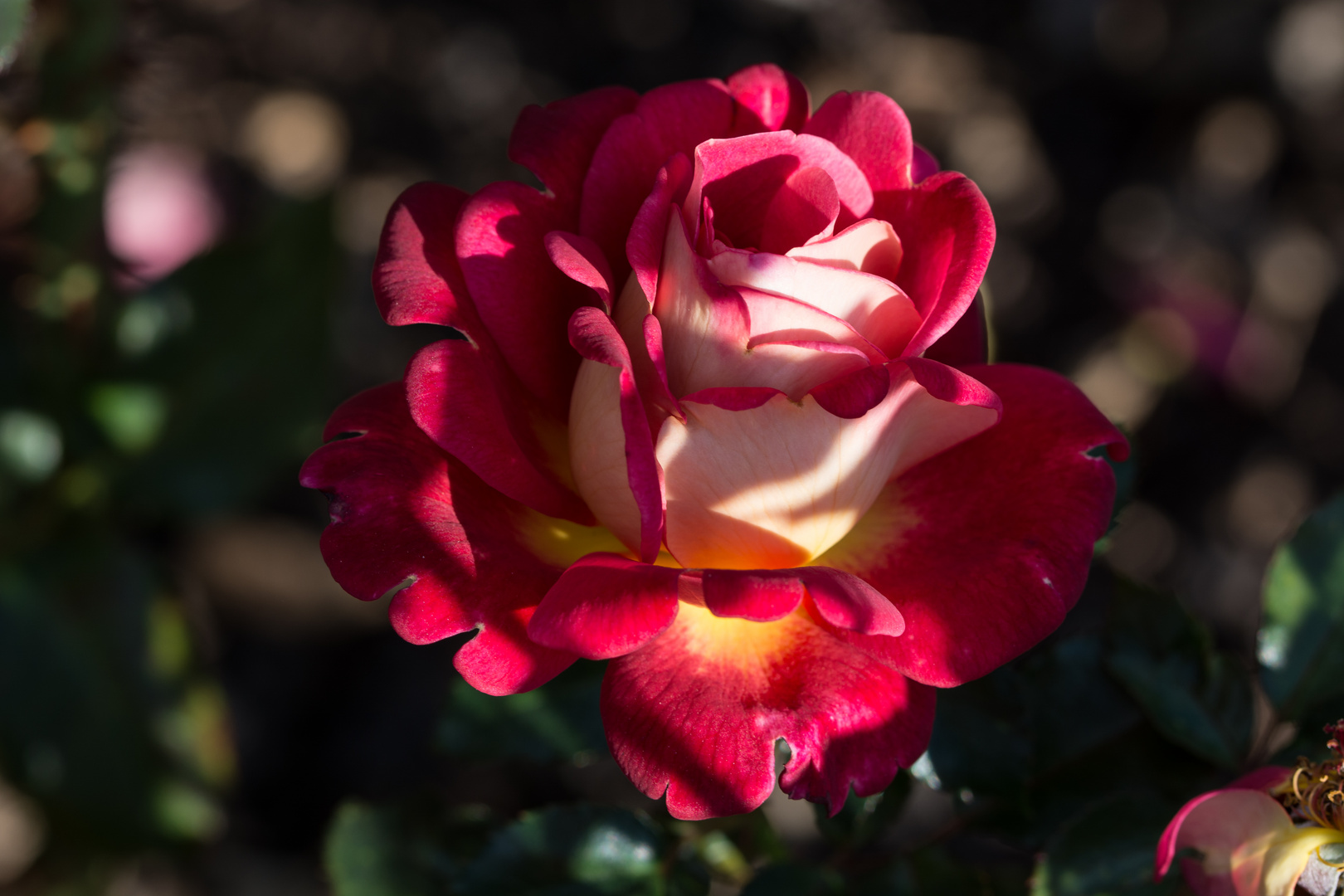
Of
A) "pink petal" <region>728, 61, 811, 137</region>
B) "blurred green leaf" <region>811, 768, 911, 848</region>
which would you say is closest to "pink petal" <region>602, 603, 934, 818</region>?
"blurred green leaf" <region>811, 768, 911, 848</region>

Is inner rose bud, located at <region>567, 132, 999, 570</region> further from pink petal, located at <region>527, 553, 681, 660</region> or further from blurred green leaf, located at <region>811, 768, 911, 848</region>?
blurred green leaf, located at <region>811, 768, 911, 848</region>

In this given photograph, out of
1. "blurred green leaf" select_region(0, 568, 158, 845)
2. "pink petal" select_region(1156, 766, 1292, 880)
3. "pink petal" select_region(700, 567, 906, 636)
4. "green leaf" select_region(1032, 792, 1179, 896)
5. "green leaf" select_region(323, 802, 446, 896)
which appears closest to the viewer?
"pink petal" select_region(700, 567, 906, 636)

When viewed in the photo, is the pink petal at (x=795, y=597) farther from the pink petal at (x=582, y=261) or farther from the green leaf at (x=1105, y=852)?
the green leaf at (x=1105, y=852)

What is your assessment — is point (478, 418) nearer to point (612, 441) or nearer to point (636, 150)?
point (612, 441)

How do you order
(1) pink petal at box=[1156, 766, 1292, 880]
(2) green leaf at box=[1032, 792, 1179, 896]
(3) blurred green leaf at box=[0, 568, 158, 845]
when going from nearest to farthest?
(1) pink petal at box=[1156, 766, 1292, 880]
(2) green leaf at box=[1032, 792, 1179, 896]
(3) blurred green leaf at box=[0, 568, 158, 845]

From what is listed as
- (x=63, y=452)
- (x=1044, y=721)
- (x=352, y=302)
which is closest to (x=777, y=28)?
(x=352, y=302)

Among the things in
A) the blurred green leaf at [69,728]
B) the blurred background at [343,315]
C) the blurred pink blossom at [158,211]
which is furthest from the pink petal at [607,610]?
the blurred pink blossom at [158,211]

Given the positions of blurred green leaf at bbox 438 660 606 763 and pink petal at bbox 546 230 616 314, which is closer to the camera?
pink petal at bbox 546 230 616 314
